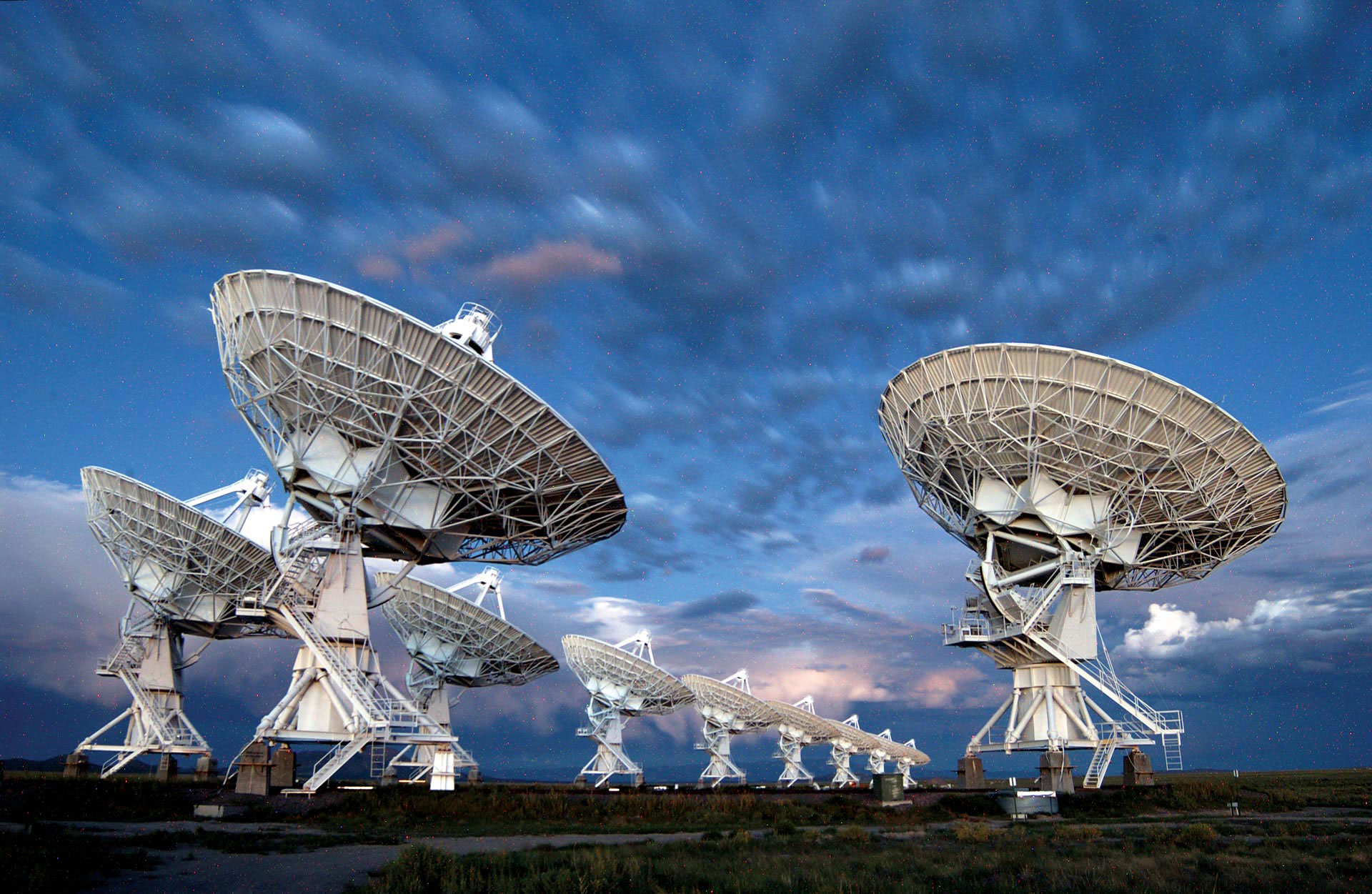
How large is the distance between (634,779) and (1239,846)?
2054 inches

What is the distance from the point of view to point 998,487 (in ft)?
123

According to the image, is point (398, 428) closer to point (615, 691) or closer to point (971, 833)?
point (971, 833)

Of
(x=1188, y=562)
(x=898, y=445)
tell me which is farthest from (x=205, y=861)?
(x=1188, y=562)

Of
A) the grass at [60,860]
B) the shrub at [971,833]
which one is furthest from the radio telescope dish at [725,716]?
the grass at [60,860]

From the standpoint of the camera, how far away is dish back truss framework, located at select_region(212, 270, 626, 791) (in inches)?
1114

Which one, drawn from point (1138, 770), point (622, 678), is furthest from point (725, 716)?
point (1138, 770)

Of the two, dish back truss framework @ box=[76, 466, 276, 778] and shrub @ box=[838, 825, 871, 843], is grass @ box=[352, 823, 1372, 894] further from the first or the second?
dish back truss framework @ box=[76, 466, 276, 778]

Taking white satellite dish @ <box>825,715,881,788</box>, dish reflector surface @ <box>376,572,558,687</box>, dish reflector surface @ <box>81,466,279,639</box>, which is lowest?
white satellite dish @ <box>825,715,881,788</box>

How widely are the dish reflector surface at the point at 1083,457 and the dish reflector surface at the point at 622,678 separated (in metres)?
27.9

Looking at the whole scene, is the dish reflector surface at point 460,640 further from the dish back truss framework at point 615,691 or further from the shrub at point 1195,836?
the shrub at point 1195,836

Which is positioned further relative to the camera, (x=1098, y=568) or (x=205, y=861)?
(x=1098, y=568)

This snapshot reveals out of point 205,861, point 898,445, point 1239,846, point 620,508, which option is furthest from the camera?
point 898,445

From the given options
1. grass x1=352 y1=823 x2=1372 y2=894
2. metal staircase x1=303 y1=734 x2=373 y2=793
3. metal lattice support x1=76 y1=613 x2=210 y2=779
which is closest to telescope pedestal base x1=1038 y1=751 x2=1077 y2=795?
grass x1=352 y1=823 x2=1372 y2=894

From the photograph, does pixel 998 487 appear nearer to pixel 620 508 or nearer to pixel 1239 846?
pixel 620 508
